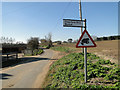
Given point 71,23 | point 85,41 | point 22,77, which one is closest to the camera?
point 85,41

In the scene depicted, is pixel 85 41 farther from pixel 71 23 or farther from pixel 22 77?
pixel 22 77

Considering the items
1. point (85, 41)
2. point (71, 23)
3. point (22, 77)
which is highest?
point (71, 23)

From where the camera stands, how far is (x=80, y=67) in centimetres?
584

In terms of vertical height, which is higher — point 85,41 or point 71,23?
Result: point 71,23

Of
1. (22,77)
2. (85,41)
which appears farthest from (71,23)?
(22,77)

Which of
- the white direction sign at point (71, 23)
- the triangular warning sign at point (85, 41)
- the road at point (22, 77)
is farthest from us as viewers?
the road at point (22, 77)

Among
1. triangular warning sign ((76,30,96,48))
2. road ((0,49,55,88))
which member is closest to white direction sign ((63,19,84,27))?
triangular warning sign ((76,30,96,48))

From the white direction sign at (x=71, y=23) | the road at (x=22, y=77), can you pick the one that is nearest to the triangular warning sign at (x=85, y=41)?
the white direction sign at (x=71, y=23)

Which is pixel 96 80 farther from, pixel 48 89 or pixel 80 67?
pixel 48 89

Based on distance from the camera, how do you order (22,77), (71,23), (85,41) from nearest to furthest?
1. (85,41)
2. (71,23)
3. (22,77)

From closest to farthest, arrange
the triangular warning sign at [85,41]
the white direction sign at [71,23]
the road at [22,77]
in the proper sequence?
the triangular warning sign at [85,41]
the white direction sign at [71,23]
the road at [22,77]

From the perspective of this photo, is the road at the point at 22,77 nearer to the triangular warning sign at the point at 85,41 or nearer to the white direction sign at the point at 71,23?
the triangular warning sign at the point at 85,41

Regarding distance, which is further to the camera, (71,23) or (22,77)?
(22,77)

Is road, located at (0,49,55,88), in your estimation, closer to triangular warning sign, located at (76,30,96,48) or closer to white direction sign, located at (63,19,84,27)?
triangular warning sign, located at (76,30,96,48)
